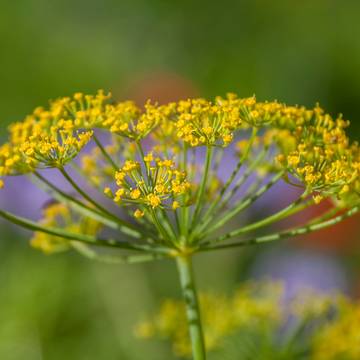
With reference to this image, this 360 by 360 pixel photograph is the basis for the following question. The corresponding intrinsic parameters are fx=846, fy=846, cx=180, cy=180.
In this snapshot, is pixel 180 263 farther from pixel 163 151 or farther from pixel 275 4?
pixel 275 4

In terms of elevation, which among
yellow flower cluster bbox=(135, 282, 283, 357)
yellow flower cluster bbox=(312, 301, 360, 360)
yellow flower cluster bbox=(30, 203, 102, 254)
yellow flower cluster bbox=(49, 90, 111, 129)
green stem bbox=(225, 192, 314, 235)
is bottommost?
yellow flower cluster bbox=(312, 301, 360, 360)

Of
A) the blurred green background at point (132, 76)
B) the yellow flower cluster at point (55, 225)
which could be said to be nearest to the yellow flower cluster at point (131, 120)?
the yellow flower cluster at point (55, 225)

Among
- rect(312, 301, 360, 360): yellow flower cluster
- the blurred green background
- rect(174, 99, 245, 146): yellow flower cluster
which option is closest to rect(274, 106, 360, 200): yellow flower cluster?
rect(174, 99, 245, 146): yellow flower cluster

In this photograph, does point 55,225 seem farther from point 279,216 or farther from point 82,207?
point 279,216

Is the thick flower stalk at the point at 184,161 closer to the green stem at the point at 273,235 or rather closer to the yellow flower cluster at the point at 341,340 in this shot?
the green stem at the point at 273,235

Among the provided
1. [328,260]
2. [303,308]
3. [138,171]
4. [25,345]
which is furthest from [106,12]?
[138,171]

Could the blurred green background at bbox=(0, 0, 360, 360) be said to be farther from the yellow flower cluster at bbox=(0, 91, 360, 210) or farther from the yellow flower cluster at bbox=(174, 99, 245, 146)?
the yellow flower cluster at bbox=(174, 99, 245, 146)
